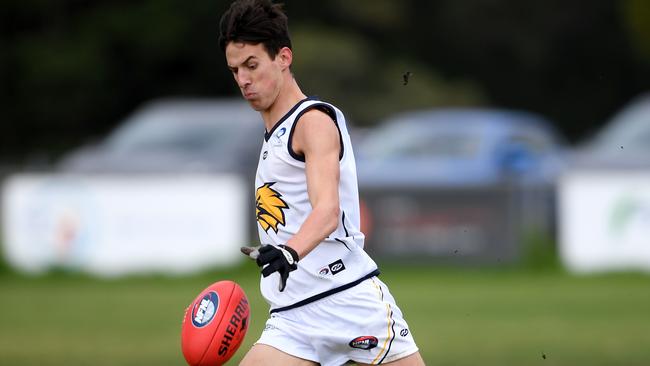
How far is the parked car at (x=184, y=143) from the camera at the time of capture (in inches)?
659

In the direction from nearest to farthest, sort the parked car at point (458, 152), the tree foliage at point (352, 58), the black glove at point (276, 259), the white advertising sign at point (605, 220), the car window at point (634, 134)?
the black glove at point (276, 259), the white advertising sign at point (605, 220), the parked car at point (458, 152), the car window at point (634, 134), the tree foliage at point (352, 58)

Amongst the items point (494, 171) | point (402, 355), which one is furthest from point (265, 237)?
point (494, 171)

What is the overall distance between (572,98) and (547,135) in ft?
54.1

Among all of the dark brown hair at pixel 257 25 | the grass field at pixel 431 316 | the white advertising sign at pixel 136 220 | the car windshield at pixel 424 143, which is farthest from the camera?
the car windshield at pixel 424 143

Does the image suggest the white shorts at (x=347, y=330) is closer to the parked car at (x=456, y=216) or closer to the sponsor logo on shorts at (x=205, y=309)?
the sponsor logo on shorts at (x=205, y=309)

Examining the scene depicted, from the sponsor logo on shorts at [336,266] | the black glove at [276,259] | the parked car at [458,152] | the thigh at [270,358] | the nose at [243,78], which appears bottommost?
the parked car at [458,152]

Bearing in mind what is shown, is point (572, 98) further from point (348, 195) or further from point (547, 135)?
point (348, 195)

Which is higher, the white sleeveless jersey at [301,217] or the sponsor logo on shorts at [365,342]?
the white sleeveless jersey at [301,217]

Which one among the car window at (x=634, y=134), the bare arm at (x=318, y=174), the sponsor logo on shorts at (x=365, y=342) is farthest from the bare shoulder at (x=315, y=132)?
the car window at (x=634, y=134)

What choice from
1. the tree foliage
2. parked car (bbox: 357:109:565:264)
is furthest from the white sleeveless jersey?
the tree foliage

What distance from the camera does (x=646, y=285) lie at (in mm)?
14562

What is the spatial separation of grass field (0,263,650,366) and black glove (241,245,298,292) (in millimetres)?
4588

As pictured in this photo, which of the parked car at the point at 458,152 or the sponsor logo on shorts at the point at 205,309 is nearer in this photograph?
the sponsor logo on shorts at the point at 205,309

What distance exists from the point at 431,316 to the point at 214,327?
7018 mm
